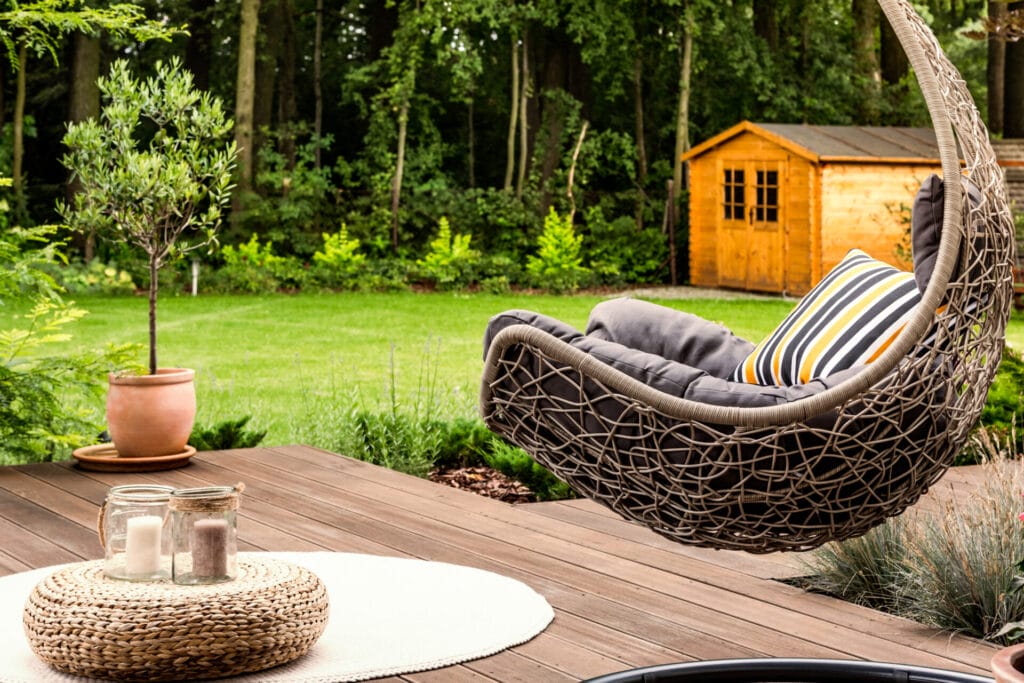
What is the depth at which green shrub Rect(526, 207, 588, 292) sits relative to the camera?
1617cm

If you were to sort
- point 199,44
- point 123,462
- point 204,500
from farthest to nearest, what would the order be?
point 199,44 → point 123,462 → point 204,500

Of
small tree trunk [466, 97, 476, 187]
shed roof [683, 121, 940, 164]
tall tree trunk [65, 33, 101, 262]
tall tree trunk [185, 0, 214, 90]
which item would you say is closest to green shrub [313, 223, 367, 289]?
tall tree trunk [65, 33, 101, 262]

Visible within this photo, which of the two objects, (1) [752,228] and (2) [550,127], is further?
(2) [550,127]

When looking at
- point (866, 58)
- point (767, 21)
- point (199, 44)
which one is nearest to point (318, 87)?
point (199, 44)

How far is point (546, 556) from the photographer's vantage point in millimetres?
3807

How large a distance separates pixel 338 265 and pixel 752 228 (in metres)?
5.01

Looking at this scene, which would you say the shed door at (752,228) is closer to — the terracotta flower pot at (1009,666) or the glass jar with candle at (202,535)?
the glass jar with candle at (202,535)

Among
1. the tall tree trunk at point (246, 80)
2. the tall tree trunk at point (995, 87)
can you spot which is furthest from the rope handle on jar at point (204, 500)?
the tall tree trunk at point (995, 87)

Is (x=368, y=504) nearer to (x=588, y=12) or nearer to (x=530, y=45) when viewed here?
(x=588, y=12)

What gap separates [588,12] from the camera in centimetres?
1769

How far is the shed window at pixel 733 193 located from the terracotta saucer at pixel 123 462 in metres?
12.0

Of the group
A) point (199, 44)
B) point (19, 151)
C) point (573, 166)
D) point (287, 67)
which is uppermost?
point (199, 44)

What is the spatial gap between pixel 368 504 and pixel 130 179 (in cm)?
179

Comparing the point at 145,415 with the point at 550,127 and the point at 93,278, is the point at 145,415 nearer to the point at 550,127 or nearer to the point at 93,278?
the point at 93,278
